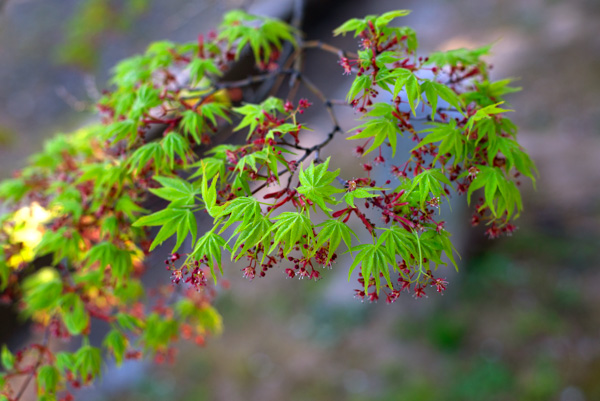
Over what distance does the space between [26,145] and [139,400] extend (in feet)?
9.28

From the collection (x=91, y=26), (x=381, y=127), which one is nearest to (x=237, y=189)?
(x=381, y=127)

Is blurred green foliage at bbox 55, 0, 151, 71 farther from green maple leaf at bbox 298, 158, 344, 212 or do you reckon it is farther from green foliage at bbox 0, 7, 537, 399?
green maple leaf at bbox 298, 158, 344, 212

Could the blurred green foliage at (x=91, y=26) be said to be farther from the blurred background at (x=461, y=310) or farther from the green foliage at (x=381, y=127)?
the green foliage at (x=381, y=127)

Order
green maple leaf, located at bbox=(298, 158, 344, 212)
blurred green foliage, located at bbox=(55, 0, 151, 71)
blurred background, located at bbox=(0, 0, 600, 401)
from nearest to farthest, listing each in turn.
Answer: green maple leaf, located at bbox=(298, 158, 344, 212)
blurred background, located at bbox=(0, 0, 600, 401)
blurred green foliage, located at bbox=(55, 0, 151, 71)

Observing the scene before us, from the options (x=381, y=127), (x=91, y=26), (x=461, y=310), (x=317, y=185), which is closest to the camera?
(x=317, y=185)

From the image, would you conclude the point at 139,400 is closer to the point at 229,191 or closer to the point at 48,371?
the point at 48,371

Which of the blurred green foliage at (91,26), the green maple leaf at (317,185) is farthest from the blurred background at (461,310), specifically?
the green maple leaf at (317,185)

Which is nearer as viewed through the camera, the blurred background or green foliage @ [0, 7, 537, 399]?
green foliage @ [0, 7, 537, 399]

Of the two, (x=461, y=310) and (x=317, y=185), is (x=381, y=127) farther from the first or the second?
(x=461, y=310)

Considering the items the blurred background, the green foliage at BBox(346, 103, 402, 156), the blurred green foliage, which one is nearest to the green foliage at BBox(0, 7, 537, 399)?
the green foliage at BBox(346, 103, 402, 156)

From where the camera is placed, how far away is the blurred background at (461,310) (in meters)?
2.55

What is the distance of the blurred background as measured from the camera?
2.55 meters

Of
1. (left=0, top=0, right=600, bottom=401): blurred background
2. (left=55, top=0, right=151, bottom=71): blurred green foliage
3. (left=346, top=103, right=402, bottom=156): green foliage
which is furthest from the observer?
(left=55, top=0, right=151, bottom=71): blurred green foliage

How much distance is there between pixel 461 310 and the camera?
2867mm
